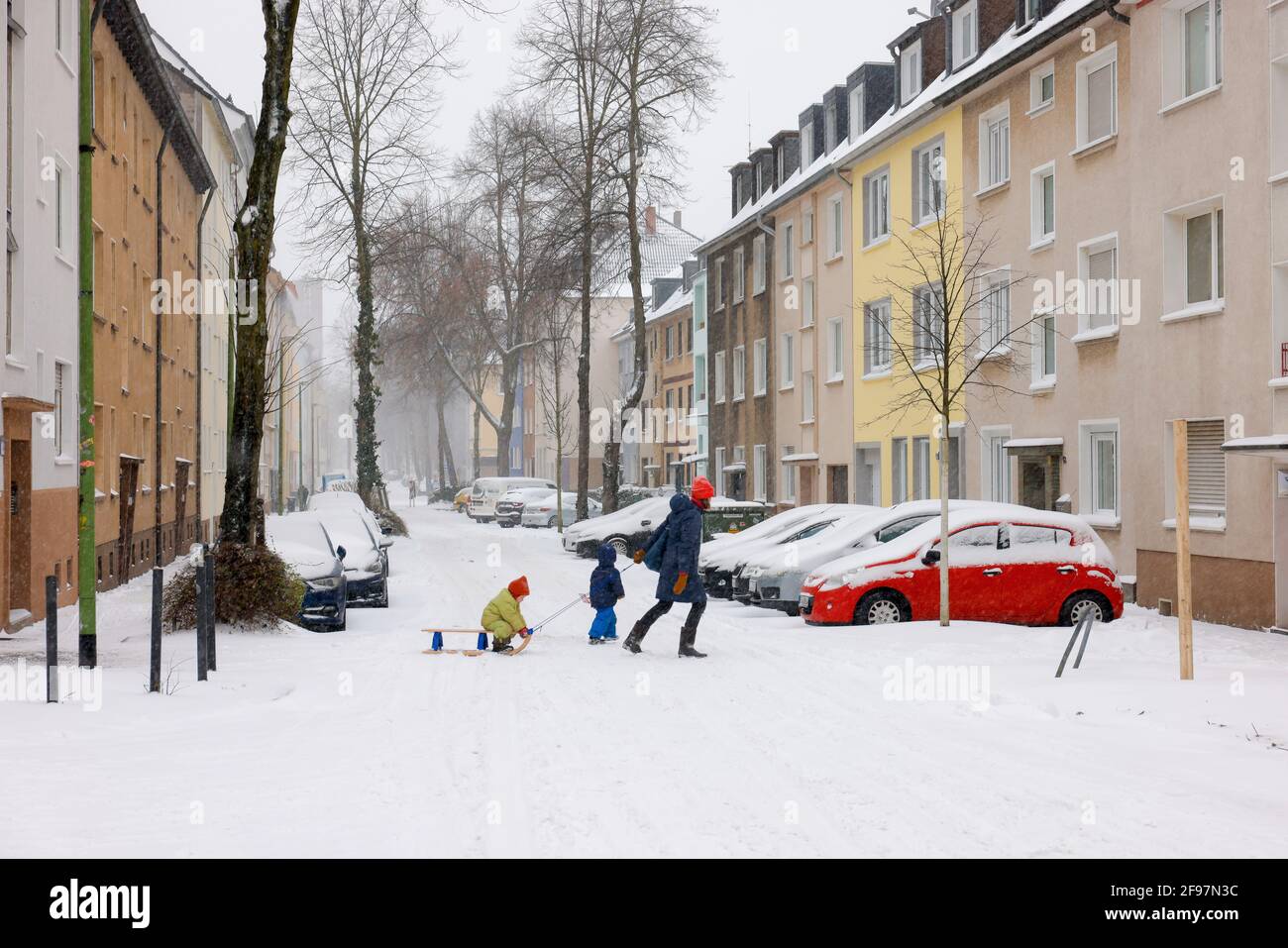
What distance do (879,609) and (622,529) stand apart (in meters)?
14.0

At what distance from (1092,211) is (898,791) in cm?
1598

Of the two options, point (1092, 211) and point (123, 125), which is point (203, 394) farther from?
point (1092, 211)

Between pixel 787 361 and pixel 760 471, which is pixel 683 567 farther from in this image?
pixel 760 471

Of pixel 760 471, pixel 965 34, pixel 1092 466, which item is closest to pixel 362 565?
pixel 1092 466

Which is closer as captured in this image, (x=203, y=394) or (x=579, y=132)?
(x=579, y=132)

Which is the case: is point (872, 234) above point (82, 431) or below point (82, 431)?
above

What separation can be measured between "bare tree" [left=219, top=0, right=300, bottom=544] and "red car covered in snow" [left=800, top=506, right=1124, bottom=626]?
656 cm

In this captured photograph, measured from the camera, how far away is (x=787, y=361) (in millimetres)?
36250

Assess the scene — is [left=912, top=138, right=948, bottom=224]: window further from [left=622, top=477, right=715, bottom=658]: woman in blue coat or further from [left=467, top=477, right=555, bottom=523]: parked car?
[left=467, top=477, right=555, bottom=523]: parked car

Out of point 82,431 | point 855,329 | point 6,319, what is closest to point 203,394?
point 855,329

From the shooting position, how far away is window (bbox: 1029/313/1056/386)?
2222cm

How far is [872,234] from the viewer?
30.0 m

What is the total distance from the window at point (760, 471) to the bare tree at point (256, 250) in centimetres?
2375

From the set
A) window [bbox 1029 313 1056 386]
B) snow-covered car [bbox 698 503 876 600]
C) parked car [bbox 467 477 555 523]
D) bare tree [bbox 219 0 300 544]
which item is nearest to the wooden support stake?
snow-covered car [bbox 698 503 876 600]
